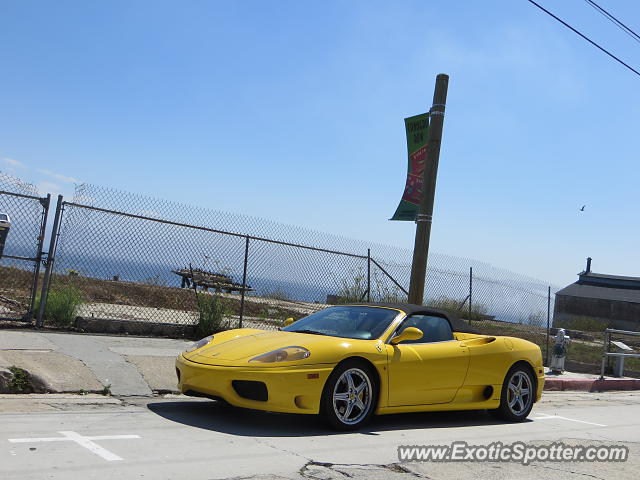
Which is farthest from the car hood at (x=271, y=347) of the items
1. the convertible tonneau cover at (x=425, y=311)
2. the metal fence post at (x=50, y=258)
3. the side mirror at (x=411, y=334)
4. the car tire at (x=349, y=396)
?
the metal fence post at (x=50, y=258)

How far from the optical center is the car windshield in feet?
21.8

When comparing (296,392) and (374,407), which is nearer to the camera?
(296,392)

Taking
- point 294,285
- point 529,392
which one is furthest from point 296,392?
point 294,285

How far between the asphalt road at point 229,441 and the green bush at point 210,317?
3479 millimetres

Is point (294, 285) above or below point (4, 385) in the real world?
above

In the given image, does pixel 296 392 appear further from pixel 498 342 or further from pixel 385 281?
pixel 385 281

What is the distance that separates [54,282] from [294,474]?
25.9 feet

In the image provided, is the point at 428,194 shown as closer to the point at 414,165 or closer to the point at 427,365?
the point at 414,165

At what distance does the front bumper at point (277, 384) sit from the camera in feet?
18.7

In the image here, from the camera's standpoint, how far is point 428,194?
10453mm

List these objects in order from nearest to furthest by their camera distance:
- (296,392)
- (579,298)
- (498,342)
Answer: (296,392)
(498,342)
(579,298)

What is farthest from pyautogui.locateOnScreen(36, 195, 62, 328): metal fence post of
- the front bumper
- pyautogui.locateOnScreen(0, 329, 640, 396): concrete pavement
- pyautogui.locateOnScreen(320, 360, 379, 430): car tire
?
pyautogui.locateOnScreen(320, 360, 379, 430): car tire

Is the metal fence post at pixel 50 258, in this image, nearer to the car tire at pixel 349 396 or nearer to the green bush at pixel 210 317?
the green bush at pixel 210 317

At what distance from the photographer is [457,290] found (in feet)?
50.3
